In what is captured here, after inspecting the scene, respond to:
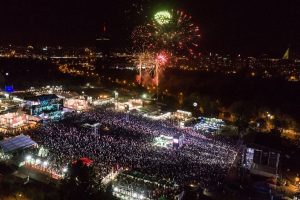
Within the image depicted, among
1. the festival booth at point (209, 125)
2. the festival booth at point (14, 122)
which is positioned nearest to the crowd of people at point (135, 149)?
the festival booth at point (14, 122)

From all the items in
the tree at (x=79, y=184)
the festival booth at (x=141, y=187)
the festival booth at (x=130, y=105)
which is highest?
the tree at (x=79, y=184)

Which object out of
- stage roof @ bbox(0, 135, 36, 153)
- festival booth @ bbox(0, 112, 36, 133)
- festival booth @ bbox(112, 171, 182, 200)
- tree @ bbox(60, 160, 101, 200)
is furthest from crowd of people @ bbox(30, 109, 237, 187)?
tree @ bbox(60, 160, 101, 200)

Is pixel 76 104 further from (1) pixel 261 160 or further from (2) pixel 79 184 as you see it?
(2) pixel 79 184

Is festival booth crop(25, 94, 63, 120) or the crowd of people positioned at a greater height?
festival booth crop(25, 94, 63, 120)

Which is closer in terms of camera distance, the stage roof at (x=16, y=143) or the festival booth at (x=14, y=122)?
the stage roof at (x=16, y=143)

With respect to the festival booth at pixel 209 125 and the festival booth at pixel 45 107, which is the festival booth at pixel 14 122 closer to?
the festival booth at pixel 45 107

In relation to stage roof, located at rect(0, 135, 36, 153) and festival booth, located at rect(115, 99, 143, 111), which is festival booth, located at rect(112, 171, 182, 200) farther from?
festival booth, located at rect(115, 99, 143, 111)
